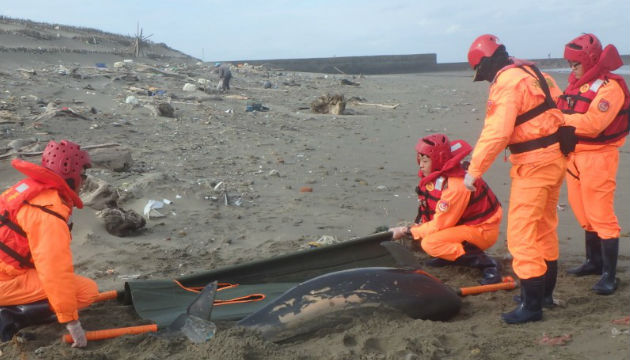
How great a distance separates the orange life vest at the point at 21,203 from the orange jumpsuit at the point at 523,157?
108 inches

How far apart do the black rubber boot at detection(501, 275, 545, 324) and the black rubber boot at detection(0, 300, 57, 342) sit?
322 cm

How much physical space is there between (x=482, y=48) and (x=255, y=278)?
2.68 m

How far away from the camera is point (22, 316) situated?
3967 millimetres

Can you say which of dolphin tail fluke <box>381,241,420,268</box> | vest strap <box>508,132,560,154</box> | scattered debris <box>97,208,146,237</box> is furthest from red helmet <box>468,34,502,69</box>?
scattered debris <box>97,208,146,237</box>

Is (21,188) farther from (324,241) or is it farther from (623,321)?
(623,321)

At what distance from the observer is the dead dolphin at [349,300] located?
3836mm

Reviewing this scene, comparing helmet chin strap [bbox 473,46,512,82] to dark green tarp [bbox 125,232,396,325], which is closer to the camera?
helmet chin strap [bbox 473,46,512,82]

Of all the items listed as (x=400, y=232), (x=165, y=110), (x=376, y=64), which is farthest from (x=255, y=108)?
(x=376, y=64)

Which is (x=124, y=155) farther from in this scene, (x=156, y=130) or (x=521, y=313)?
(x=521, y=313)

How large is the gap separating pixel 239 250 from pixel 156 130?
5.88m

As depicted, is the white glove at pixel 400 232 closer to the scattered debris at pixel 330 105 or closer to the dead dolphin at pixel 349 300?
the dead dolphin at pixel 349 300

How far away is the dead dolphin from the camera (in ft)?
12.6

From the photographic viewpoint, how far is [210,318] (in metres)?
4.02

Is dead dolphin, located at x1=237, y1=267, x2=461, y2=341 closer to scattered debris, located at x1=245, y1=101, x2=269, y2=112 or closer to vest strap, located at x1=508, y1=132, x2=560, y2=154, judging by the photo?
vest strap, located at x1=508, y1=132, x2=560, y2=154
